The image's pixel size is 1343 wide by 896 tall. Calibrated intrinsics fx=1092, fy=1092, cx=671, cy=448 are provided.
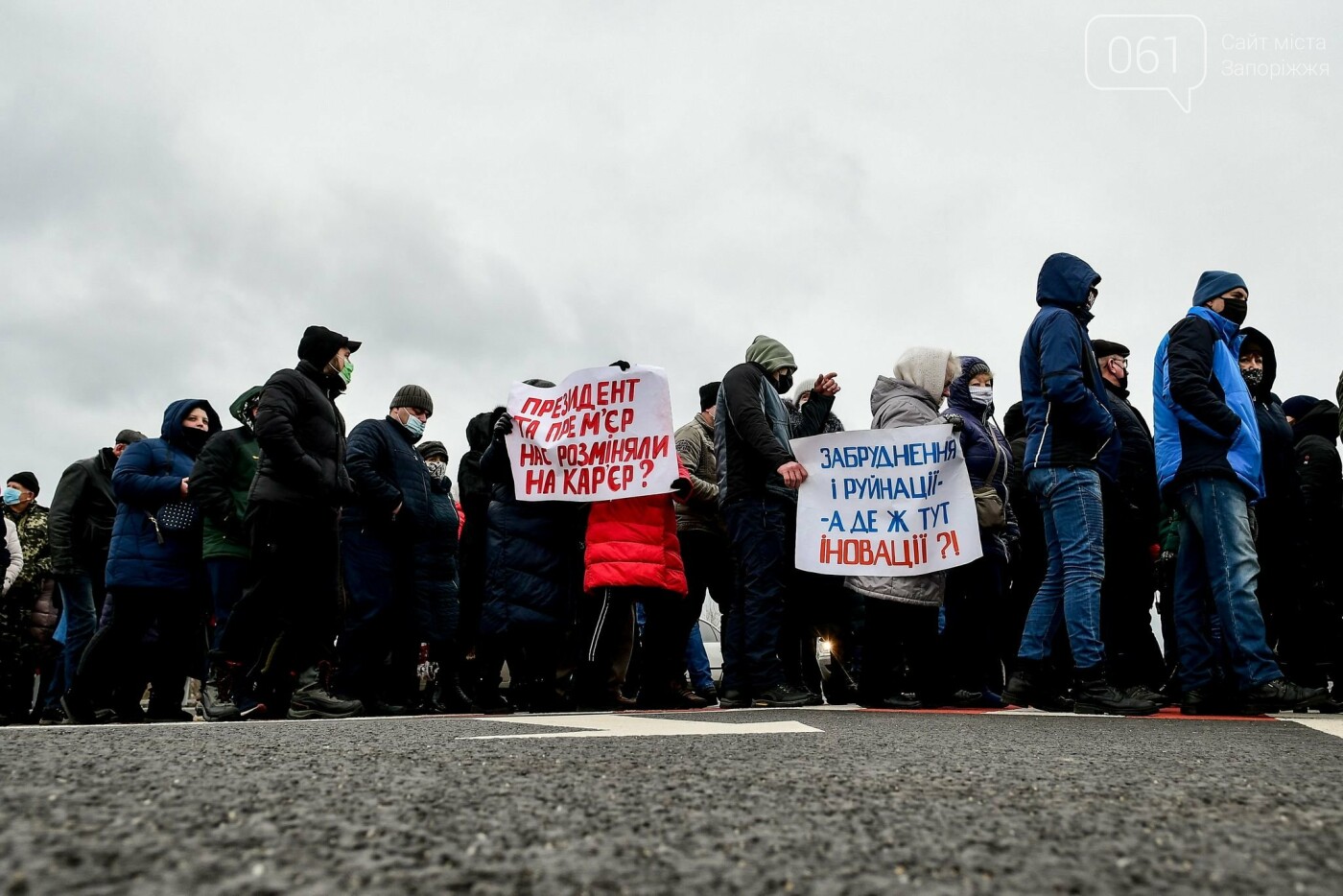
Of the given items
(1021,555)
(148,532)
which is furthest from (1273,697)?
(148,532)

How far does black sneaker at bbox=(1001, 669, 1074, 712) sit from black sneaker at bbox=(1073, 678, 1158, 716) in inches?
12.5

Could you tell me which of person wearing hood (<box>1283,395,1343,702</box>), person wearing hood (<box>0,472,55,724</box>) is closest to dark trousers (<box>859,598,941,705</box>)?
person wearing hood (<box>1283,395,1343,702</box>)

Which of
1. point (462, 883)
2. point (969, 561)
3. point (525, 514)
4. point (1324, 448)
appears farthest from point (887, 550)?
point (462, 883)

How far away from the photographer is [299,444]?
19.0 ft

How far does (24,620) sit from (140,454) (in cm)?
315

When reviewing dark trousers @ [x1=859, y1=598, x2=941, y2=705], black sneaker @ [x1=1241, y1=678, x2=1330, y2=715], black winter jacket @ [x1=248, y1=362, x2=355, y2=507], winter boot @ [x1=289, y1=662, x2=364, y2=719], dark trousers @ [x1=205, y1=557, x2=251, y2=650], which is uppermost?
black winter jacket @ [x1=248, y1=362, x2=355, y2=507]

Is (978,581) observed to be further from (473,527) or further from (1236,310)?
(473,527)

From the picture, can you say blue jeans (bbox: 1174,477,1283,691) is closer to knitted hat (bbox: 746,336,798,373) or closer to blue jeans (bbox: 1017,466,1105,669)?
blue jeans (bbox: 1017,466,1105,669)

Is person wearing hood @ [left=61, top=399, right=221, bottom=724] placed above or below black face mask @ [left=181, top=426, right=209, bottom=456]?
below

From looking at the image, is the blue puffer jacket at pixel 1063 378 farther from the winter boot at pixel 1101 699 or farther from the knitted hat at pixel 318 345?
the knitted hat at pixel 318 345

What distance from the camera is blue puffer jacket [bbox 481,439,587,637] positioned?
6.62 m

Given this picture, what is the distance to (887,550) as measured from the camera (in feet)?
19.8

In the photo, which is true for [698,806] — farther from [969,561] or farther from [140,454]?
[140,454]

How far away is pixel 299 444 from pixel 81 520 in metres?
2.79
